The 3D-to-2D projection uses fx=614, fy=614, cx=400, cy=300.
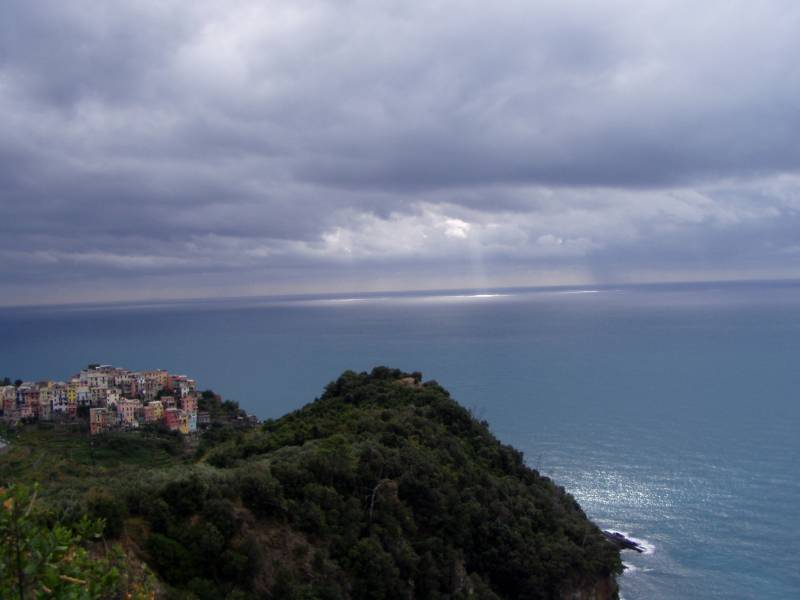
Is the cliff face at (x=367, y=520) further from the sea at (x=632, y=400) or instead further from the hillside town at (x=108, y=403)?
the hillside town at (x=108, y=403)

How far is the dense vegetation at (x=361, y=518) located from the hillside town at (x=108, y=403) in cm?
1944

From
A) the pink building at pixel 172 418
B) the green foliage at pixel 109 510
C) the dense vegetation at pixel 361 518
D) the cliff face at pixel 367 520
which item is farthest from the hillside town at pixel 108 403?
the green foliage at pixel 109 510

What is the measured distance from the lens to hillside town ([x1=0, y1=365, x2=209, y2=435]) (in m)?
43.5

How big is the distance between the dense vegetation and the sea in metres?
7.89

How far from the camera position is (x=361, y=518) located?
56.1ft

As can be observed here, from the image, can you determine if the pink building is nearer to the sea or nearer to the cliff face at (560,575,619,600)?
the sea

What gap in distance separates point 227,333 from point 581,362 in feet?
327

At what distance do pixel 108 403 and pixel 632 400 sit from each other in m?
45.0

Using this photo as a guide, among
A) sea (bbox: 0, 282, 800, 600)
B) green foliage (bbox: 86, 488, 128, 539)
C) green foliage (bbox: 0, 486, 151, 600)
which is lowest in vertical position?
sea (bbox: 0, 282, 800, 600)

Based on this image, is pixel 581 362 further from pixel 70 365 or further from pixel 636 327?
pixel 70 365

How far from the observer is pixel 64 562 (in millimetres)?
5152

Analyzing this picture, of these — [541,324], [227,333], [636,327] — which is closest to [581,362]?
[636,327]

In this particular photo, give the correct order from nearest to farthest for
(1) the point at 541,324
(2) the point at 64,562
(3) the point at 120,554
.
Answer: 1. (2) the point at 64,562
2. (3) the point at 120,554
3. (1) the point at 541,324

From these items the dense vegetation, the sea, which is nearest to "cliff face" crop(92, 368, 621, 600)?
the dense vegetation
